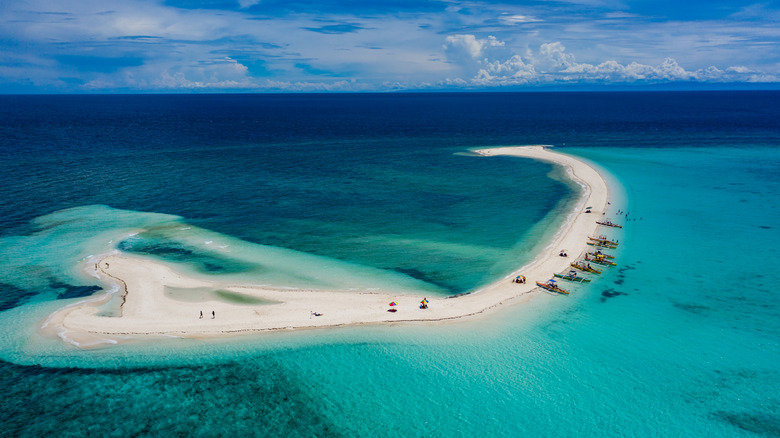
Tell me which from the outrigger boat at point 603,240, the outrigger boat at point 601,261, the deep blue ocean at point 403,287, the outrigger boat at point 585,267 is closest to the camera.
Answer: the deep blue ocean at point 403,287

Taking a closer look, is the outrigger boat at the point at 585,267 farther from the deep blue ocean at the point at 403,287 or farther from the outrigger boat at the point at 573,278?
the outrigger boat at the point at 573,278

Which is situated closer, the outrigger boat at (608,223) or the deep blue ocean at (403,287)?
the deep blue ocean at (403,287)

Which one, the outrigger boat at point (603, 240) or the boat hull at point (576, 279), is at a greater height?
the outrigger boat at point (603, 240)

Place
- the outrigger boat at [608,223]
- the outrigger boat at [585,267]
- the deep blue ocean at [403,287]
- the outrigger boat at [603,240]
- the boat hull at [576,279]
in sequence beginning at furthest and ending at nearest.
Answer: the outrigger boat at [608,223] < the outrigger boat at [603,240] < the outrigger boat at [585,267] < the boat hull at [576,279] < the deep blue ocean at [403,287]

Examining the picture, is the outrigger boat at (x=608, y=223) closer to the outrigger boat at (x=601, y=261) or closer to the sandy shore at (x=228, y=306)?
the outrigger boat at (x=601, y=261)

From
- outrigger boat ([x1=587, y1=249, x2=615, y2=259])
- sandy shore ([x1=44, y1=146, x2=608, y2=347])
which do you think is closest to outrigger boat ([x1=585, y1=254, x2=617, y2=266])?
outrigger boat ([x1=587, y1=249, x2=615, y2=259])

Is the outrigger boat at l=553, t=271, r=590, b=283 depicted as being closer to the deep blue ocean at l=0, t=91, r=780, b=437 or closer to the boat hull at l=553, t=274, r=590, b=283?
the boat hull at l=553, t=274, r=590, b=283

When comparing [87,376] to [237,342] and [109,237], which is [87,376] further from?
[109,237]

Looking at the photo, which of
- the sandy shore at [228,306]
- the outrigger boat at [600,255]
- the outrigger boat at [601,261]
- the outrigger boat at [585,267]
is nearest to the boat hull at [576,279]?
the sandy shore at [228,306]
